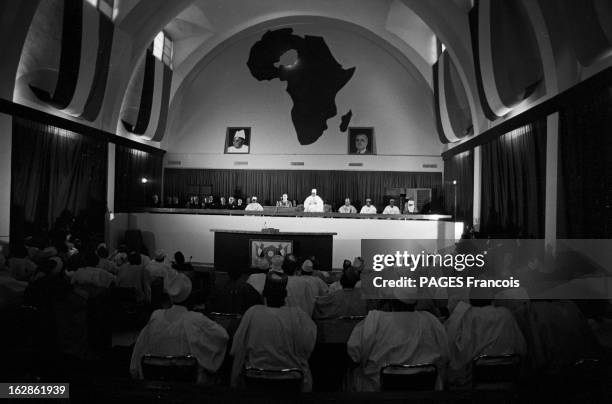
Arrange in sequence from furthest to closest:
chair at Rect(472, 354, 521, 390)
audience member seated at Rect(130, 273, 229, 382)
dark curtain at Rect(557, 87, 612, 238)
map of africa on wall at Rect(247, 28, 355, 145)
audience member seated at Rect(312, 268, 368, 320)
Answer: map of africa on wall at Rect(247, 28, 355, 145)
dark curtain at Rect(557, 87, 612, 238)
audience member seated at Rect(312, 268, 368, 320)
audience member seated at Rect(130, 273, 229, 382)
chair at Rect(472, 354, 521, 390)

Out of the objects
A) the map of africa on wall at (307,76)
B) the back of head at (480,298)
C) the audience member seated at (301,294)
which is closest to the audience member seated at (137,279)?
the audience member seated at (301,294)

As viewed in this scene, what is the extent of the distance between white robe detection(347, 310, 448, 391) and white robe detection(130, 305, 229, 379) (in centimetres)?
93

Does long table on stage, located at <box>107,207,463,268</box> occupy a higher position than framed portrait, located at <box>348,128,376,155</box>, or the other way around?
framed portrait, located at <box>348,128,376,155</box>

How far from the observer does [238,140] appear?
50.5 feet

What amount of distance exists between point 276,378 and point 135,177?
1224 centimetres

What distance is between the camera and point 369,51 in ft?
49.3

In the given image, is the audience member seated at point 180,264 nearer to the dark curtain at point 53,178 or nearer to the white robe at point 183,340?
the white robe at point 183,340

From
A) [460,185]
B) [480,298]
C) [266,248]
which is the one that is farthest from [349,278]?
[460,185]

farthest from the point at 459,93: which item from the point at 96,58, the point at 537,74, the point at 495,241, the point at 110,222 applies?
the point at 110,222

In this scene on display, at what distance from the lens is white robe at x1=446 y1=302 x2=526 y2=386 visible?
9.25ft

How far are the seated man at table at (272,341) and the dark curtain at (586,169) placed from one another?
5284 millimetres

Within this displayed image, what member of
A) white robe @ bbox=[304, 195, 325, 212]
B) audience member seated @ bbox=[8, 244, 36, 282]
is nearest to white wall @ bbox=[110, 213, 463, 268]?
white robe @ bbox=[304, 195, 325, 212]

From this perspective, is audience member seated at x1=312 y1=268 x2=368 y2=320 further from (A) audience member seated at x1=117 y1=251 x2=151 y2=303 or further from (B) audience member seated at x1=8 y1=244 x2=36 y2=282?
(B) audience member seated at x1=8 y1=244 x2=36 y2=282

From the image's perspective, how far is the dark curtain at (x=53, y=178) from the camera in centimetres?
825
